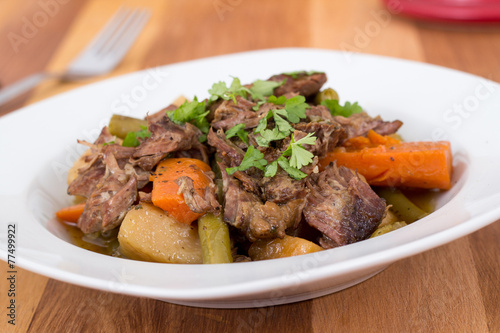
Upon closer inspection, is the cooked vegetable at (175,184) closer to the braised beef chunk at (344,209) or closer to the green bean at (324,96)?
the braised beef chunk at (344,209)

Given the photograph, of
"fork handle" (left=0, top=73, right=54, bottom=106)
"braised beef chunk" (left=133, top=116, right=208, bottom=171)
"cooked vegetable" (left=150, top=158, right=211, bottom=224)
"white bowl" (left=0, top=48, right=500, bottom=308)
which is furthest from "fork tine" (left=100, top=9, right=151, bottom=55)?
"cooked vegetable" (left=150, top=158, right=211, bottom=224)

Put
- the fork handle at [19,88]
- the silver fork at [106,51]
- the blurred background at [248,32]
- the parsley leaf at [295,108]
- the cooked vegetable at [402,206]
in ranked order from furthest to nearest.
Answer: the blurred background at [248,32] → the silver fork at [106,51] → the fork handle at [19,88] → the cooked vegetable at [402,206] → the parsley leaf at [295,108]

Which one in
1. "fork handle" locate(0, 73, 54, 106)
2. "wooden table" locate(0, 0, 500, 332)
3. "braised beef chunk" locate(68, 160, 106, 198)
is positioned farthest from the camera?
"fork handle" locate(0, 73, 54, 106)

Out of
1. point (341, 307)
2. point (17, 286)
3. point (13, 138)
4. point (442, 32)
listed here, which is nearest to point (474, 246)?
point (341, 307)

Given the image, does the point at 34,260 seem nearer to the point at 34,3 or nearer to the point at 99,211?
the point at 99,211

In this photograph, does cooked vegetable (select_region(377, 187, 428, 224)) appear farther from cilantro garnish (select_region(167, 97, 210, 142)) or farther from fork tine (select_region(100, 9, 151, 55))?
fork tine (select_region(100, 9, 151, 55))

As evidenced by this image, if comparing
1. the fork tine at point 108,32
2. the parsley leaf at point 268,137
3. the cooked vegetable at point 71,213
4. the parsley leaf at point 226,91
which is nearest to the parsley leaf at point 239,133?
the parsley leaf at point 268,137

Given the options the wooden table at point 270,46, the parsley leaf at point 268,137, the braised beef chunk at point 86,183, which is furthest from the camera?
the braised beef chunk at point 86,183
